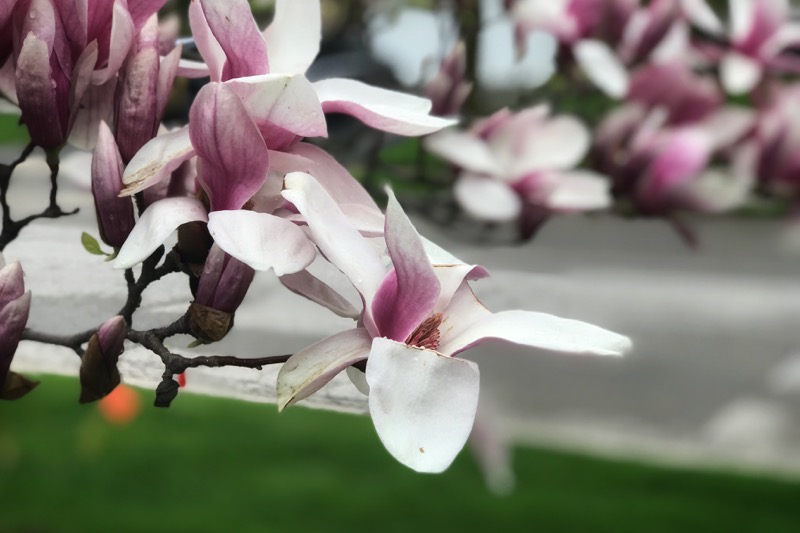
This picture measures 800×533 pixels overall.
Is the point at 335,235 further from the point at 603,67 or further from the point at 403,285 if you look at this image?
the point at 603,67

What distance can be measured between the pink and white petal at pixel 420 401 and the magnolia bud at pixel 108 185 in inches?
3.3

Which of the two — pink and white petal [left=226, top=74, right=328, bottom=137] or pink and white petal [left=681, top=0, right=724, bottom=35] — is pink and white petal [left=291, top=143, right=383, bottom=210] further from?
pink and white petal [left=681, top=0, right=724, bottom=35]

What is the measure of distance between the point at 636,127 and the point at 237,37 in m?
0.44

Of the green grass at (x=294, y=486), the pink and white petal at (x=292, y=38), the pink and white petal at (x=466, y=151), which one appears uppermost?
the pink and white petal at (x=292, y=38)

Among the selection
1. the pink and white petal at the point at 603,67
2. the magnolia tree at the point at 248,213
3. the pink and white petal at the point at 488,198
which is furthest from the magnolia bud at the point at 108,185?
the pink and white petal at the point at 603,67

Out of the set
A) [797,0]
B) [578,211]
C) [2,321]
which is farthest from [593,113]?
[2,321]

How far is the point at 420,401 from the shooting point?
0.61ft

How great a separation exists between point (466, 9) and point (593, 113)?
0.15 metres

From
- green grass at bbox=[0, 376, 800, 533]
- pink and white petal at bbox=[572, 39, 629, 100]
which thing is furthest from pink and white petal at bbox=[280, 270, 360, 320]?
green grass at bbox=[0, 376, 800, 533]

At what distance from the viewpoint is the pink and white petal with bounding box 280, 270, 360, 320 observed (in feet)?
0.73

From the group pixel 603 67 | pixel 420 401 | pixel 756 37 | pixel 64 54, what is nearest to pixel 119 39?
pixel 64 54

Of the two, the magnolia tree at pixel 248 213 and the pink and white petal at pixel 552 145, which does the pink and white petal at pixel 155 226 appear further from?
the pink and white petal at pixel 552 145

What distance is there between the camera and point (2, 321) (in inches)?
9.0

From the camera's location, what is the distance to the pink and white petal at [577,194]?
21.1 inches
